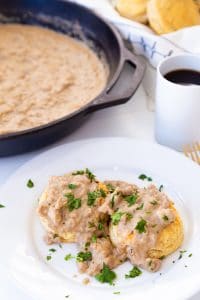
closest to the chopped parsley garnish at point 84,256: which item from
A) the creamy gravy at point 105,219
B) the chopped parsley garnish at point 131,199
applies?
the creamy gravy at point 105,219

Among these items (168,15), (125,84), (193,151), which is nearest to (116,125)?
(125,84)

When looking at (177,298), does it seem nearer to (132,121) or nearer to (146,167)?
(146,167)

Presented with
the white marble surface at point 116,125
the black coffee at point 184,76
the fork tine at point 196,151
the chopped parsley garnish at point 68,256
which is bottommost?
the white marble surface at point 116,125

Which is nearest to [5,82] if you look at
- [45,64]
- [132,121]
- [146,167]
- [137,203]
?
[45,64]

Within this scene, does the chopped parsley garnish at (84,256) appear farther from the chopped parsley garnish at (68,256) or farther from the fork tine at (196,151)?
the fork tine at (196,151)

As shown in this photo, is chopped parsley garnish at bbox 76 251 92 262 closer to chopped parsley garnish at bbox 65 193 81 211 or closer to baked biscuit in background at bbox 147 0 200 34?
chopped parsley garnish at bbox 65 193 81 211

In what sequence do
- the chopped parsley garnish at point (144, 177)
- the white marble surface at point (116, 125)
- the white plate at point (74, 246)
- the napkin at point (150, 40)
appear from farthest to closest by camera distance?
1. the napkin at point (150, 40)
2. the white marble surface at point (116, 125)
3. the chopped parsley garnish at point (144, 177)
4. the white plate at point (74, 246)

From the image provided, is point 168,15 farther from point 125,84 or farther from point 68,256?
point 68,256

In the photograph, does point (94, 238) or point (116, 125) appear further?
point (116, 125)
